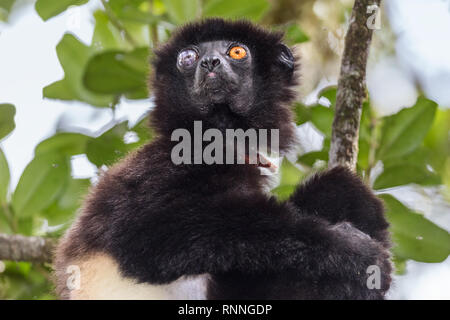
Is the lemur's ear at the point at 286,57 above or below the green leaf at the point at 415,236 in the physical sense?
above

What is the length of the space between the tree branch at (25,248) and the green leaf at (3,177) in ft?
1.34

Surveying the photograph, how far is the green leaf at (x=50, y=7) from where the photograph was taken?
4035 mm

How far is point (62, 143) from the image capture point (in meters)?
4.59

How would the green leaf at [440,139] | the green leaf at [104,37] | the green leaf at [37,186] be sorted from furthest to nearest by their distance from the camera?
the green leaf at [104,37] → the green leaf at [440,139] → the green leaf at [37,186]

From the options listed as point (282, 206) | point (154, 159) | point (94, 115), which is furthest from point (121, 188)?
point (94, 115)

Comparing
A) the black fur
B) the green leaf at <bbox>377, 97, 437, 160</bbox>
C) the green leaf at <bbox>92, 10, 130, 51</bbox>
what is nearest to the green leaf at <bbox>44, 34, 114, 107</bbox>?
the green leaf at <bbox>92, 10, 130, 51</bbox>

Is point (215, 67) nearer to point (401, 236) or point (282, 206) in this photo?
A: point (282, 206)

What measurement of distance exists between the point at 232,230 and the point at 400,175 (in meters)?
1.72

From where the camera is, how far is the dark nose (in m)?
3.74

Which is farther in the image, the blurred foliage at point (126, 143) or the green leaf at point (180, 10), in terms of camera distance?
the green leaf at point (180, 10)

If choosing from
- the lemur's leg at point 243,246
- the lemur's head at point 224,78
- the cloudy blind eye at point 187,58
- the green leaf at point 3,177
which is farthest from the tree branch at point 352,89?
the green leaf at point 3,177

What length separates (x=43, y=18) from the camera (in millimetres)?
4078

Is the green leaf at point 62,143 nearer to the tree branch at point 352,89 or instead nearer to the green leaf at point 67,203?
the green leaf at point 67,203

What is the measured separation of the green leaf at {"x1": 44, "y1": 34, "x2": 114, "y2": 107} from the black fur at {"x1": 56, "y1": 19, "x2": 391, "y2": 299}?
1392 mm
